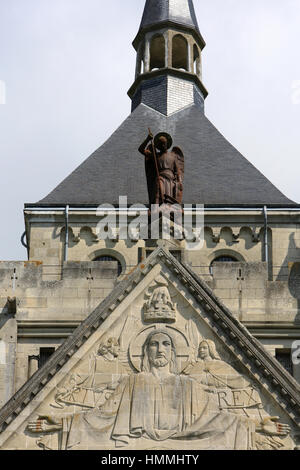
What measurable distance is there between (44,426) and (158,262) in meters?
5.17

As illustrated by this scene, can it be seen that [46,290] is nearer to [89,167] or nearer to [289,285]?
[289,285]

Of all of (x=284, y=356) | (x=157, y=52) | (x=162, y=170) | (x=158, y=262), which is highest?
(x=157, y=52)

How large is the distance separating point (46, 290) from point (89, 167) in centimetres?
1328

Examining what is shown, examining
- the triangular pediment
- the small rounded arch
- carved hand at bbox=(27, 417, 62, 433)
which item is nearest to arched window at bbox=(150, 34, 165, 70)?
the small rounded arch

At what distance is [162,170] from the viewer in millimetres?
39750

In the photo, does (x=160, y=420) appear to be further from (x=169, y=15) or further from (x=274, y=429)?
(x=169, y=15)

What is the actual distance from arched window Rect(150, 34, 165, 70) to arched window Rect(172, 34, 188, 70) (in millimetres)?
566

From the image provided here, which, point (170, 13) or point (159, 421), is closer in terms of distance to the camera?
point (159, 421)

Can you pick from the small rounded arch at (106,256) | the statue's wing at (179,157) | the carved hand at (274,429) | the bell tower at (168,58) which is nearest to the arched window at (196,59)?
the bell tower at (168,58)

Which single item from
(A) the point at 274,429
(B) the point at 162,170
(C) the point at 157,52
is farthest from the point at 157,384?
(C) the point at 157,52

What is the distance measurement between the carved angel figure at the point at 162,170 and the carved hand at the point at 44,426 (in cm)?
703

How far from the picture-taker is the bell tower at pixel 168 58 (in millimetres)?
58156

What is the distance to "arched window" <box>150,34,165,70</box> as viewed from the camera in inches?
2368

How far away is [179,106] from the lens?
57.5 m
